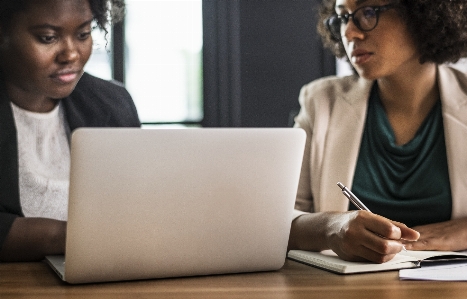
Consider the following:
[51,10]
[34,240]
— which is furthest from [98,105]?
[34,240]

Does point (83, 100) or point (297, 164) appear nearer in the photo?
point (297, 164)

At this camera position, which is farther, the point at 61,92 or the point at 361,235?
the point at 61,92

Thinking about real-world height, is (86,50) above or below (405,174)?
above

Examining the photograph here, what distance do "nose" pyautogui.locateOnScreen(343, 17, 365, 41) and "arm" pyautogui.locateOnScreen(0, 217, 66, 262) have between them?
107 cm

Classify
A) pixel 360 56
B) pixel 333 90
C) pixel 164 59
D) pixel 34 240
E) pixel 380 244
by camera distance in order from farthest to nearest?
1. pixel 164 59
2. pixel 333 90
3. pixel 360 56
4. pixel 34 240
5. pixel 380 244

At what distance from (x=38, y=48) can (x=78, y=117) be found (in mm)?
248

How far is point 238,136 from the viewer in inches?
38.5

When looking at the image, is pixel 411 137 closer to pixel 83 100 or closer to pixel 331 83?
pixel 331 83

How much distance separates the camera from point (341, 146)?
1.88 meters

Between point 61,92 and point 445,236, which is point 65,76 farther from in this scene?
point 445,236

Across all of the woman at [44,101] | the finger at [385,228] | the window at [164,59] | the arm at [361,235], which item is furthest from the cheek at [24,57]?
the window at [164,59]

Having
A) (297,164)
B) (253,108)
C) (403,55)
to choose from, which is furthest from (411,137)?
(253,108)

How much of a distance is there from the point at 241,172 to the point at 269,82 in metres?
2.44

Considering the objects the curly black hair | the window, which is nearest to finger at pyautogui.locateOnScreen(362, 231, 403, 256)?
the curly black hair
